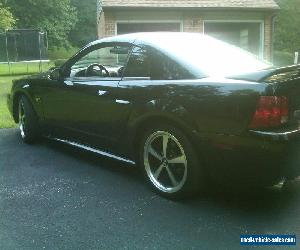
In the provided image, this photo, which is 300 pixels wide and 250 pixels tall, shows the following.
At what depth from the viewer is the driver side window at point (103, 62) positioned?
4.74m

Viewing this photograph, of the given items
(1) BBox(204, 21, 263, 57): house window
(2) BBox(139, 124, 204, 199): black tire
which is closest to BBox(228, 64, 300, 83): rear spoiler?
(2) BBox(139, 124, 204, 199): black tire

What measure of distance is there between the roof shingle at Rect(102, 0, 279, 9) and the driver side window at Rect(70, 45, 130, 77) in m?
11.9

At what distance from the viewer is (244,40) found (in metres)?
21.5

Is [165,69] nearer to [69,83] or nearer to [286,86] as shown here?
[286,86]

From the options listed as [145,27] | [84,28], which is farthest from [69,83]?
[84,28]

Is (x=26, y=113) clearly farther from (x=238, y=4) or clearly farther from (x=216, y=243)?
(x=238, y=4)

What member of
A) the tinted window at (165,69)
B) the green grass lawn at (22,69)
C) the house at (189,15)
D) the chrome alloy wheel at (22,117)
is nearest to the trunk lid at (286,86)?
the tinted window at (165,69)

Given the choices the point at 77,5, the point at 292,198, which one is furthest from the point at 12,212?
the point at 77,5

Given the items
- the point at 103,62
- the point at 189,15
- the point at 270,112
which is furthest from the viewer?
the point at 189,15

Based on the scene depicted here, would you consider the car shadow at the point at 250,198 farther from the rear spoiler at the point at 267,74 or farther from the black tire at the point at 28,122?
the black tire at the point at 28,122

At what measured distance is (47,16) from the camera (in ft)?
170

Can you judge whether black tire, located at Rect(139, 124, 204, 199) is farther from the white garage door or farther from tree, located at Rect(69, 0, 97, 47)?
tree, located at Rect(69, 0, 97, 47)

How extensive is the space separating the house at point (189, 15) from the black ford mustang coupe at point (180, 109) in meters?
12.3

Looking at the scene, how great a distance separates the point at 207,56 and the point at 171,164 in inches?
42.6
